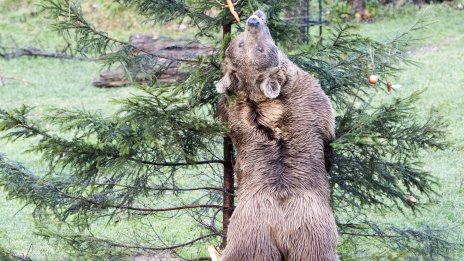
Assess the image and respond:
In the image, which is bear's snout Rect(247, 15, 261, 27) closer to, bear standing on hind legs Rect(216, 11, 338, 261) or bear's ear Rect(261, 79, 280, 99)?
bear standing on hind legs Rect(216, 11, 338, 261)

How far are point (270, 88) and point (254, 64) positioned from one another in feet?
0.74

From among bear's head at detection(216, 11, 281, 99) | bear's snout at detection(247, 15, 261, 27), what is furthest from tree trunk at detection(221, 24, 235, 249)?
bear's snout at detection(247, 15, 261, 27)

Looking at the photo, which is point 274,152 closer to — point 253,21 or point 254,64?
point 254,64

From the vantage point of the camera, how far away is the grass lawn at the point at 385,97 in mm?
8742

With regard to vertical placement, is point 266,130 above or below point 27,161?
above

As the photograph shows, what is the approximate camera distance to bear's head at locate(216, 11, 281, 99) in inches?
213

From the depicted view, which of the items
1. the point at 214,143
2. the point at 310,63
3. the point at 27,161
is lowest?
the point at 27,161

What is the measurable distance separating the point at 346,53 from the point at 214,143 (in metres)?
1.17

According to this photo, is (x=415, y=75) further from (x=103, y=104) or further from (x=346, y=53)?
(x=346, y=53)

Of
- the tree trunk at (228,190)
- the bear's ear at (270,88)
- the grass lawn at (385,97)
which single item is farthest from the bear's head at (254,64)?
the grass lawn at (385,97)

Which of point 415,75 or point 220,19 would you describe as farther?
point 415,75

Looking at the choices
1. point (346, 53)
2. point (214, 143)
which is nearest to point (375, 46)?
point (346, 53)

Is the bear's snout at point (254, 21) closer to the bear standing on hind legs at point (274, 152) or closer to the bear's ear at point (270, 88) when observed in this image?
the bear standing on hind legs at point (274, 152)

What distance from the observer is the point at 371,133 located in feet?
17.3
